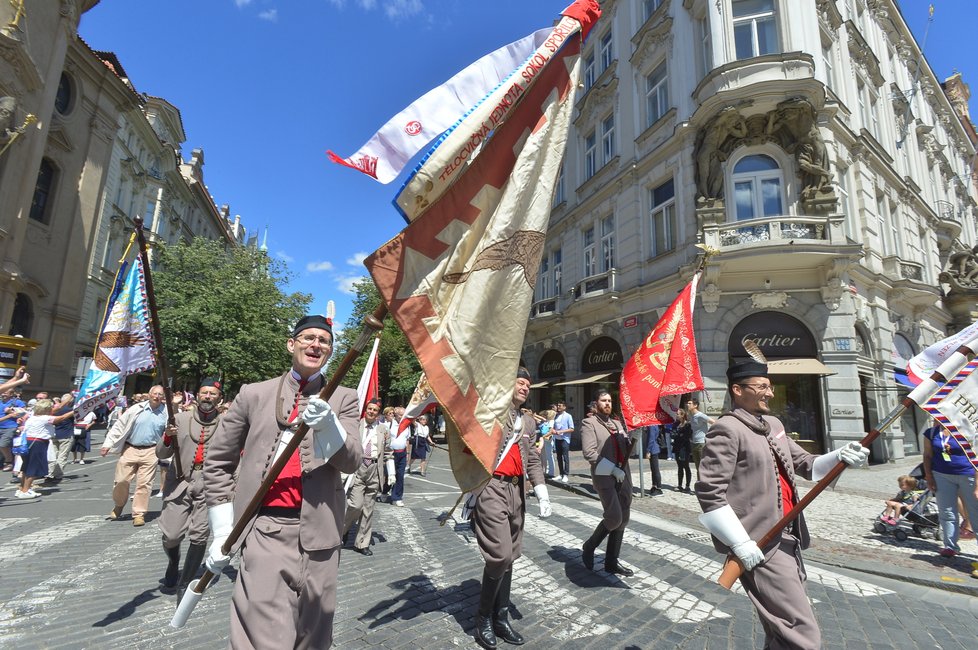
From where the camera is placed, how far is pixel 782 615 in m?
2.57

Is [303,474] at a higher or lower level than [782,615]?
higher

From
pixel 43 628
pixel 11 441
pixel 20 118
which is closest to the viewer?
pixel 43 628

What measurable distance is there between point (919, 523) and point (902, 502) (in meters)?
0.34

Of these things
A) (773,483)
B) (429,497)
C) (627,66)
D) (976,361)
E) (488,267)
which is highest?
(627,66)

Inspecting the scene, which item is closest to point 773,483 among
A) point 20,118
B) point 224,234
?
point 20,118

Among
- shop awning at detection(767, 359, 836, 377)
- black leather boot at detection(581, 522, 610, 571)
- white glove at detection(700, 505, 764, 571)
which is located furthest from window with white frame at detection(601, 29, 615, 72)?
white glove at detection(700, 505, 764, 571)

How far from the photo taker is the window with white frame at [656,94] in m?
18.0

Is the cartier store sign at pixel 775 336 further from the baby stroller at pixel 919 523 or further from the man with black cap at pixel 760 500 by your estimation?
the man with black cap at pixel 760 500

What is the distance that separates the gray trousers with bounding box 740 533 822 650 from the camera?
2.48m

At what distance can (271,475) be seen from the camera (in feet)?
7.58

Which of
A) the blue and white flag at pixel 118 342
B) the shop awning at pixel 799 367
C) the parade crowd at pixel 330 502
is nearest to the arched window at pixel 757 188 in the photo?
the shop awning at pixel 799 367

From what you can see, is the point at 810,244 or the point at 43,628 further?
the point at 810,244

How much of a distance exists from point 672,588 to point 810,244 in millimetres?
12245

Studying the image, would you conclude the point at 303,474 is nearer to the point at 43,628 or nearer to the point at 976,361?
the point at 43,628
